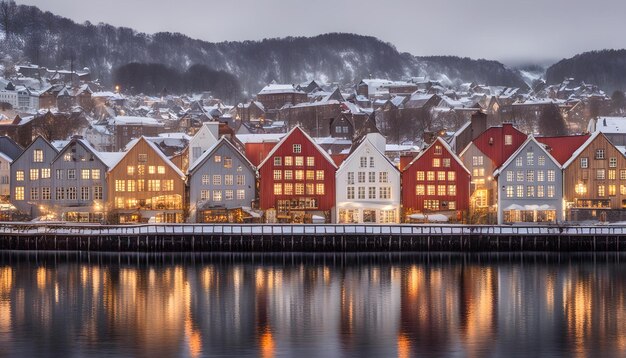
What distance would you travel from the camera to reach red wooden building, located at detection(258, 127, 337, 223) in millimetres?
81500

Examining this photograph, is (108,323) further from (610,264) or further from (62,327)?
(610,264)

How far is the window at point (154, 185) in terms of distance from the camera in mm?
81000

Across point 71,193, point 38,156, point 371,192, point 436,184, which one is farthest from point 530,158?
point 38,156

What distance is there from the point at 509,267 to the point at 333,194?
1983cm

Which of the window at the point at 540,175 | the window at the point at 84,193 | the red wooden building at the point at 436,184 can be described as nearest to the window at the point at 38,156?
the window at the point at 84,193

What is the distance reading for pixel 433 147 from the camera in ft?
268

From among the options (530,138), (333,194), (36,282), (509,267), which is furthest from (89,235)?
(530,138)

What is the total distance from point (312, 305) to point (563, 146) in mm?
42037

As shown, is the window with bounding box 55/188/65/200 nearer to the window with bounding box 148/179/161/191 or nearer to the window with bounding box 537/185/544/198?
the window with bounding box 148/179/161/191

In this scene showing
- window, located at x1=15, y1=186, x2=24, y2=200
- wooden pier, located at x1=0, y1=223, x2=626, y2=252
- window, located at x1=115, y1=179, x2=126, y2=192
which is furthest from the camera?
window, located at x1=15, y1=186, x2=24, y2=200

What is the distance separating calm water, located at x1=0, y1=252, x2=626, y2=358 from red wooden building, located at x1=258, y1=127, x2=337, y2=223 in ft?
32.4

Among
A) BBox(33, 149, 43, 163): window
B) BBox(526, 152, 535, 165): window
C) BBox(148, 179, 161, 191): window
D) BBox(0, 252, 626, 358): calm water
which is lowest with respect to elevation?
BBox(0, 252, 626, 358): calm water

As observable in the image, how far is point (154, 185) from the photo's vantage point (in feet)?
266

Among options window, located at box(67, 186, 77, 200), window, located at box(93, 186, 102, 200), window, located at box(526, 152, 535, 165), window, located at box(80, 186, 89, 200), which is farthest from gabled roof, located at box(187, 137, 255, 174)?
window, located at box(526, 152, 535, 165)
